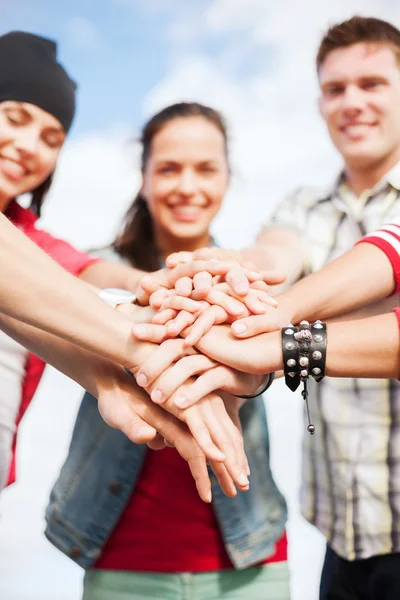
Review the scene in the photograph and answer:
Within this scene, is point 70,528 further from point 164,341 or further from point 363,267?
point 363,267

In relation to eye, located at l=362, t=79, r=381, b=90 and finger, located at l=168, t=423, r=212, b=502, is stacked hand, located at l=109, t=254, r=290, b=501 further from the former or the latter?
eye, located at l=362, t=79, r=381, b=90

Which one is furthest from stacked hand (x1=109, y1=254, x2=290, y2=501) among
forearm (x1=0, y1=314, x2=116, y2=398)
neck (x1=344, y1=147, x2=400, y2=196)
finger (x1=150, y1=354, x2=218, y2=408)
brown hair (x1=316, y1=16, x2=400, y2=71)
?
brown hair (x1=316, y1=16, x2=400, y2=71)

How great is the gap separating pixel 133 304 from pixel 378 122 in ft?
2.54

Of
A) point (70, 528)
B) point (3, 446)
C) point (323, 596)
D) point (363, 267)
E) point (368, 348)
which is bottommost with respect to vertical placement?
point (323, 596)

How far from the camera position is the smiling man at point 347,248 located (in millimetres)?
1545

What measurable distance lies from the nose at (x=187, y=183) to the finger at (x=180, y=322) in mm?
531

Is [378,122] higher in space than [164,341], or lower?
higher

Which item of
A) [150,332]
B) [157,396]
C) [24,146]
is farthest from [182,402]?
[24,146]

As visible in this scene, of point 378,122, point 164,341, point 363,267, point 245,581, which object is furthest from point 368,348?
point 378,122

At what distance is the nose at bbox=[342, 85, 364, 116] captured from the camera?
5.65 feet

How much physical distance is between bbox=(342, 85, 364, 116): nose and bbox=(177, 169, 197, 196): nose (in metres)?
0.43

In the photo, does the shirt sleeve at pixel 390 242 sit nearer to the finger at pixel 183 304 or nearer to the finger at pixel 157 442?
the finger at pixel 183 304

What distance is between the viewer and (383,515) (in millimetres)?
1547

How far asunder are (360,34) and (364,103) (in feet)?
0.64
